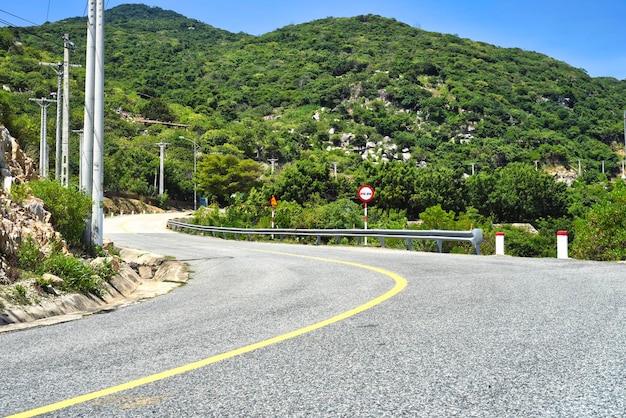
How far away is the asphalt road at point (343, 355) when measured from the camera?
3688mm

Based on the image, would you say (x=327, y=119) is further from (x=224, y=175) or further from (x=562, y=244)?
(x=562, y=244)

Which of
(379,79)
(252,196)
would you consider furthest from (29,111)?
(379,79)

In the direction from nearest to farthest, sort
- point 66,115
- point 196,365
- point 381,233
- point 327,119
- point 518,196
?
point 196,365, point 381,233, point 66,115, point 518,196, point 327,119

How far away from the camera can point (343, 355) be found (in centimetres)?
489

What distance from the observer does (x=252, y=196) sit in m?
56.2

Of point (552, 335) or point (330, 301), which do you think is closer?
point (552, 335)

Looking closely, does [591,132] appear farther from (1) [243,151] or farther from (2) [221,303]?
(2) [221,303]

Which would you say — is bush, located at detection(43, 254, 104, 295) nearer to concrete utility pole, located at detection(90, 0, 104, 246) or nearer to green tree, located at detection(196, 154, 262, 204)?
concrete utility pole, located at detection(90, 0, 104, 246)

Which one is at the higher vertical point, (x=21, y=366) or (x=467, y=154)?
(x=467, y=154)

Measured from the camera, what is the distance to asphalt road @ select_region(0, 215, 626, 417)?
3.69m

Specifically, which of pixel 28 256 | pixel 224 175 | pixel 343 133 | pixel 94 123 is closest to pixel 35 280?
pixel 28 256

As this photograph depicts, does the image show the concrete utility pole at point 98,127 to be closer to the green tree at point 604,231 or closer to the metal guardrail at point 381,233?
the metal guardrail at point 381,233

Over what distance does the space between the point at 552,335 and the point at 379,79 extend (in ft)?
652

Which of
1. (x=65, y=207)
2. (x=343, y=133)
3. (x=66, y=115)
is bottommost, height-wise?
(x=65, y=207)
